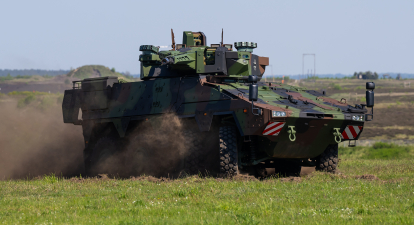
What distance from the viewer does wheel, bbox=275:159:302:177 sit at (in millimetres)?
14502

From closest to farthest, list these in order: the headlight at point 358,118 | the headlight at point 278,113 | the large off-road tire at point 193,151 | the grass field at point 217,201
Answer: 1. the grass field at point 217,201
2. the headlight at point 278,113
3. the headlight at point 358,118
4. the large off-road tire at point 193,151

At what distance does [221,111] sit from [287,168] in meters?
2.91

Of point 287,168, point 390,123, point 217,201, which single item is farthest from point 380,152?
point 390,123

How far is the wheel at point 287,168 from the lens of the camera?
571 inches

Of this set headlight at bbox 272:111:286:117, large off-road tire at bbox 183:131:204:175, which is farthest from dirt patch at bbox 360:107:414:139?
headlight at bbox 272:111:286:117

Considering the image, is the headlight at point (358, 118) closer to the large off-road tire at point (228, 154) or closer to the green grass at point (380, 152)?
the large off-road tire at point (228, 154)

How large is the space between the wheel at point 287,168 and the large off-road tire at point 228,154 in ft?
6.83

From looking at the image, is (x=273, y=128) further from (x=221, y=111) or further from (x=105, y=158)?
(x=105, y=158)

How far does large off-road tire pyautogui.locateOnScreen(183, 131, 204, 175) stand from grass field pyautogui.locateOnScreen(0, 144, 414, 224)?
2.52 feet

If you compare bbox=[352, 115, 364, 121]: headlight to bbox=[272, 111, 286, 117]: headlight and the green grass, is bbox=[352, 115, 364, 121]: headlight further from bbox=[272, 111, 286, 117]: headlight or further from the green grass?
the green grass

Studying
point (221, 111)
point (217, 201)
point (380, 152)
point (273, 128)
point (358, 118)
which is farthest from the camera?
point (380, 152)

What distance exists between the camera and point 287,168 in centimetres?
1477

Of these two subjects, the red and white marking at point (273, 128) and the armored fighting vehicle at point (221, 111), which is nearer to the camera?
the red and white marking at point (273, 128)

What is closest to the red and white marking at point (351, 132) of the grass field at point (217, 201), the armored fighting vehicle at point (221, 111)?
the armored fighting vehicle at point (221, 111)
